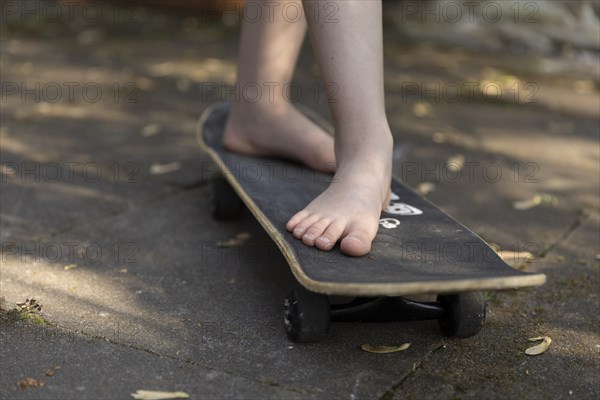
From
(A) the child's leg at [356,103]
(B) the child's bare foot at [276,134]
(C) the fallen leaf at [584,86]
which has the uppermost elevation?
(A) the child's leg at [356,103]

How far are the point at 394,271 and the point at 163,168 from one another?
1.38 meters

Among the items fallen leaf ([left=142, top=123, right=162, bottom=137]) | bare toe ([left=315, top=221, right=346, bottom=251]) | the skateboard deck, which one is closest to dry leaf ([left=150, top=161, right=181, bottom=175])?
fallen leaf ([left=142, top=123, right=162, bottom=137])

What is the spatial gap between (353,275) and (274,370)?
0.77 ft

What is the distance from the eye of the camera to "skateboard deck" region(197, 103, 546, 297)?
5.06ft

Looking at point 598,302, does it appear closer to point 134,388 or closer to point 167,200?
point 134,388

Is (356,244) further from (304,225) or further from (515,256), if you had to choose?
(515,256)

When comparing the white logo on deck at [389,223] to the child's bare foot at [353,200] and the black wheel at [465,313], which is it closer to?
the child's bare foot at [353,200]

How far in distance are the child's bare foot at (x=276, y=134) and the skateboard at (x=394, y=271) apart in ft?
0.65

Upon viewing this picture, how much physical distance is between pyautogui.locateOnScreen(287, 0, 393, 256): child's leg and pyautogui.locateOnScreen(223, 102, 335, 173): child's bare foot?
322 millimetres

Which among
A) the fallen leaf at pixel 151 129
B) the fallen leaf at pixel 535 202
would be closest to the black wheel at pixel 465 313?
the fallen leaf at pixel 535 202

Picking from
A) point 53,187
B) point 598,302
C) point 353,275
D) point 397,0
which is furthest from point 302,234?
point 397,0

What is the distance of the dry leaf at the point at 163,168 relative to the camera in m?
2.81

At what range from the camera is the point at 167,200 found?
2.58m

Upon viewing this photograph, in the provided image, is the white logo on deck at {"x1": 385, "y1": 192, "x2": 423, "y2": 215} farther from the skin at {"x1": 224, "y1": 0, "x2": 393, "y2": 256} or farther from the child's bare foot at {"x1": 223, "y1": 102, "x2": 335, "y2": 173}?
the child's bare foot at {"x1": 223, "y1": 102, "x2": 335, "y2": 173}
